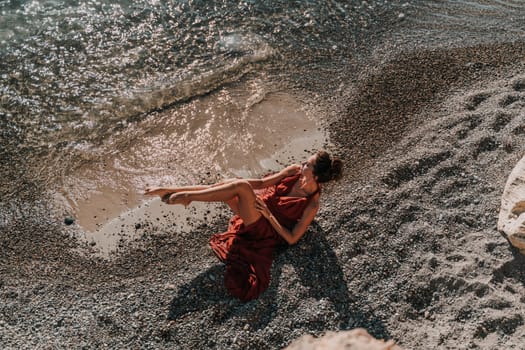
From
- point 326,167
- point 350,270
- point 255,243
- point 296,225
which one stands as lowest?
point 350,270

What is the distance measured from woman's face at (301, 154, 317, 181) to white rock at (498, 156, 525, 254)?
10.2ft

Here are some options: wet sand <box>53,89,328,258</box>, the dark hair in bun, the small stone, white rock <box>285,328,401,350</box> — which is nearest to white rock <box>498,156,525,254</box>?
the dark hair in bun

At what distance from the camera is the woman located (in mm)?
8008

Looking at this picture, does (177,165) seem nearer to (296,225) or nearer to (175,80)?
(175,80)

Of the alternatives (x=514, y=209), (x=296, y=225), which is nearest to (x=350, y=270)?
(x=296, y=225)

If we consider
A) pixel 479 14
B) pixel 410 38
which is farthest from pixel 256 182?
pixel 479 14

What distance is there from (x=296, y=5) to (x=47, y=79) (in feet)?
24.3

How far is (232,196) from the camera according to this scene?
818 centimetres

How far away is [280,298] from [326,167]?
7.12 ft

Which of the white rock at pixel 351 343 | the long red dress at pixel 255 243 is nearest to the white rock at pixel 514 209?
the long red dress at pixel 255 243

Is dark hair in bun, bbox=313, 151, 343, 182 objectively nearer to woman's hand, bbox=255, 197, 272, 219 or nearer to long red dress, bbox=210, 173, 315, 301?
long red dress, bbox=210, 173, 315, 301

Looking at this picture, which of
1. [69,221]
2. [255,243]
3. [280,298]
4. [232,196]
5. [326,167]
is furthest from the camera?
[69,221]

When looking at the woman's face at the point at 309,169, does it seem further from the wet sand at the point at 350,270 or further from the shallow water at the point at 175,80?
the shallow water at the point at 175,80

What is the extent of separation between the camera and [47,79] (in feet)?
42.0
